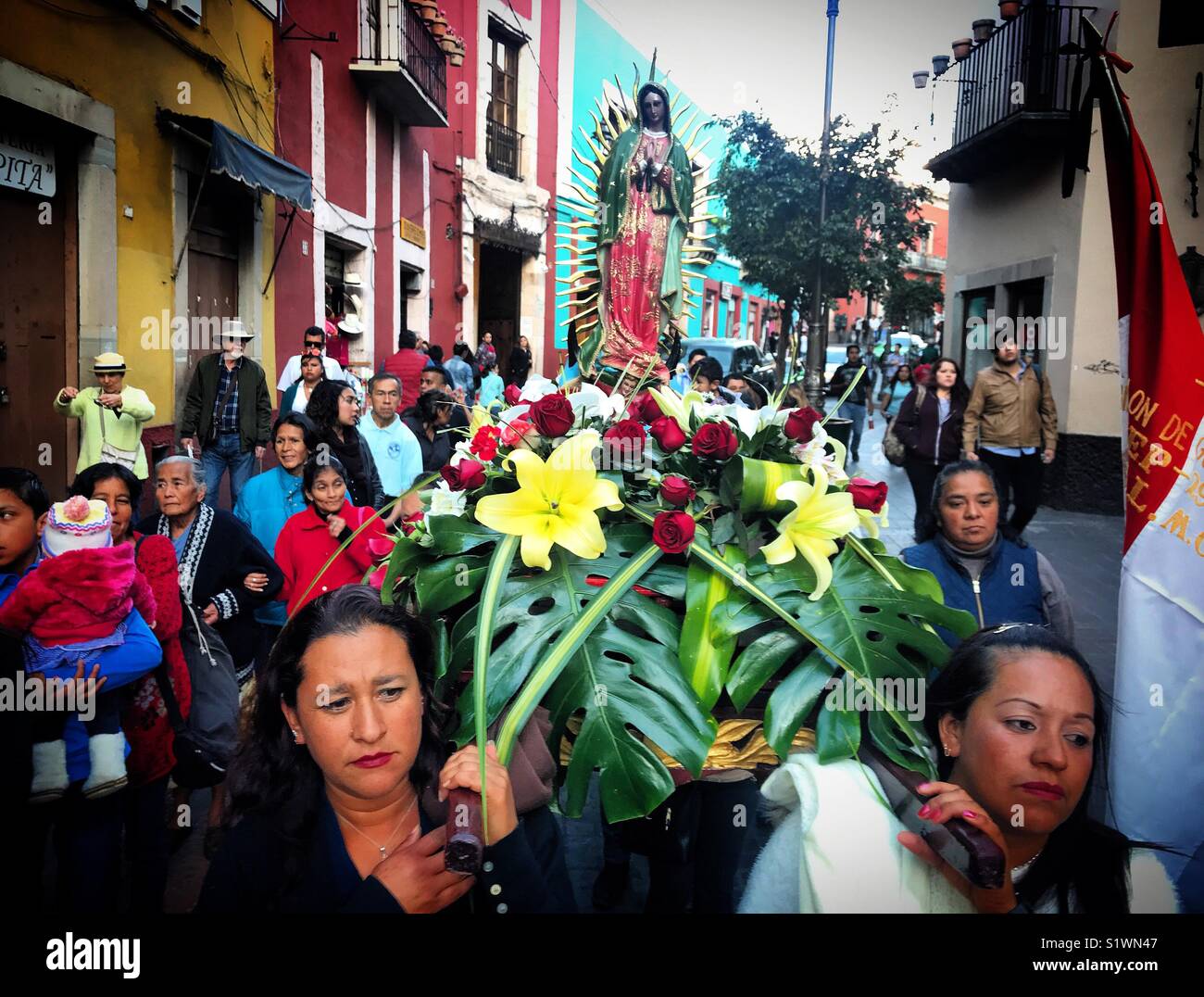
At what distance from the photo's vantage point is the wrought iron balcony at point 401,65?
4.23 m

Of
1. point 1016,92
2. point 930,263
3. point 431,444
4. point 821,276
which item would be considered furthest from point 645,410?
point 930,263

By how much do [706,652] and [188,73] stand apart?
19.3ft

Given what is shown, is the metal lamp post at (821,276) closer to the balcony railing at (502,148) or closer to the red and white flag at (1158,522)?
the red and white flag at (1158,522)

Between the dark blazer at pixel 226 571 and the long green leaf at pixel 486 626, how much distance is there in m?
1.67

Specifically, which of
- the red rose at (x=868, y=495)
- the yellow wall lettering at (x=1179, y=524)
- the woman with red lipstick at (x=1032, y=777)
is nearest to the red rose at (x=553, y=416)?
the red rose at (x=868, y=495)

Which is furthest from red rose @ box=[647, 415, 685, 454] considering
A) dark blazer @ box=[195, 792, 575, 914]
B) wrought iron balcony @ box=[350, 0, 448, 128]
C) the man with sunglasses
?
the man with sunglasses

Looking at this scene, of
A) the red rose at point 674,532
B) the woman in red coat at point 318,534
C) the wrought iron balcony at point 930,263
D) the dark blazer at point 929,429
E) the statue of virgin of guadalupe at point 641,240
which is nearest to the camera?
the red rose at point 674,532

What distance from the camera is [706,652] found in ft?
5.09

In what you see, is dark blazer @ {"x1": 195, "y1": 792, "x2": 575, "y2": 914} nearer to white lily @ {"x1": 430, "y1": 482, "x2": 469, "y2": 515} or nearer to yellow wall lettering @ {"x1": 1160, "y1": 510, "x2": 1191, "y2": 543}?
white lily @ {"x1": 430, "y1": 482, "x2": 469, "y2": 515}

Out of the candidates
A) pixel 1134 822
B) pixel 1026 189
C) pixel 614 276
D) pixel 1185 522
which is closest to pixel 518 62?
pixel 614 276

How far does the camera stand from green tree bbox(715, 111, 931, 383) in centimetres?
384

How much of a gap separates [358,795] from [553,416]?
27.0 inches

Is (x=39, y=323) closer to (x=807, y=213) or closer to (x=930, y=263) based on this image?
(x=807, y=213)

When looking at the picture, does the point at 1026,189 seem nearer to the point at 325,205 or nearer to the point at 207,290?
the point at 325,205
